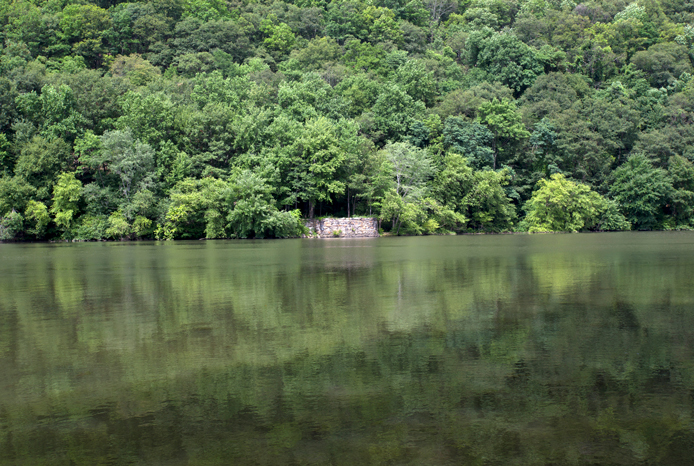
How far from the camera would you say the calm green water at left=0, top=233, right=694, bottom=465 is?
5.74 m

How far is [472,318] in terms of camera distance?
11797mm

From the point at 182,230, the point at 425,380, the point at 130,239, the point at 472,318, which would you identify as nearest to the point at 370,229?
the point at 182,230

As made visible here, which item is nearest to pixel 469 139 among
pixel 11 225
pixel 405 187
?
pixel 405 187

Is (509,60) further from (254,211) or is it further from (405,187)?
(254,211)

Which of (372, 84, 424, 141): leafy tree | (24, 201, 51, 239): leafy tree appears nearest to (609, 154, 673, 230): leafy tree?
(372, 84, 424, 141): leafy tree

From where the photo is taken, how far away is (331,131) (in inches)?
2270

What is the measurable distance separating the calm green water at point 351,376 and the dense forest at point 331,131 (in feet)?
128

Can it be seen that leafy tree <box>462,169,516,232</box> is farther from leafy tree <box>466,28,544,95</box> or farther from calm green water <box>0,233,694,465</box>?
calm green water <box>0,233,694,465</box>

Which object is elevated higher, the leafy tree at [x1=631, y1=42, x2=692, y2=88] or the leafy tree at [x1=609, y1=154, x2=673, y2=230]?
the leafy tree at [x1=631, y1=42, x2=692, y2=88]

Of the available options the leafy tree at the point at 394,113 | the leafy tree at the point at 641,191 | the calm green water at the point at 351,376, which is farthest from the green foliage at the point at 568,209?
the calm green water at the point at 351,376

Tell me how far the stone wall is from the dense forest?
5.69 ft

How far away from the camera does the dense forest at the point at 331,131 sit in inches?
2140

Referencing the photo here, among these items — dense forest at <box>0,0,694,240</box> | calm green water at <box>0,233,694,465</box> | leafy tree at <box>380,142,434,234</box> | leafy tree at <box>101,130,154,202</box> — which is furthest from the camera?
leafy tree at <box>380,142,434,234</box>

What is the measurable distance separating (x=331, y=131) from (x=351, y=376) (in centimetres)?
5121
